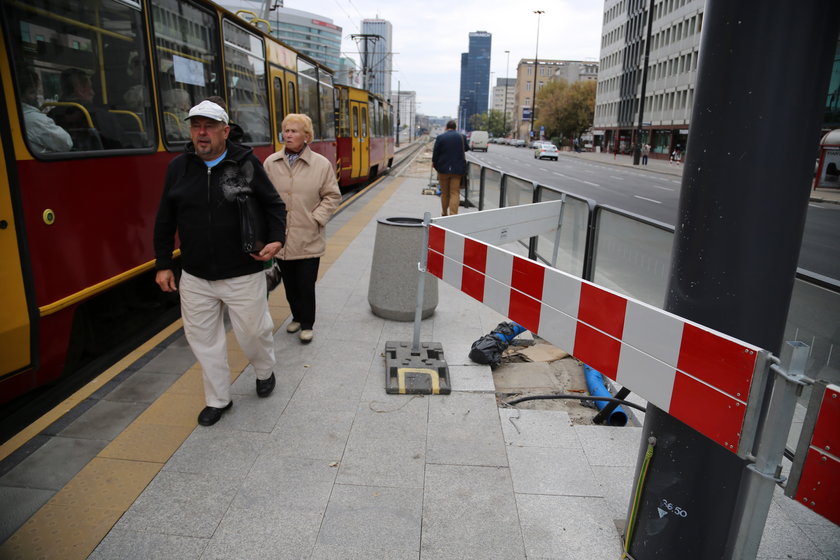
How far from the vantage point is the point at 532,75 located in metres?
156

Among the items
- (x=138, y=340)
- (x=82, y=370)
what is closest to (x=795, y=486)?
(x=82, y=370)

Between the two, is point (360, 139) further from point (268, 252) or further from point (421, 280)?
point (268, 252)

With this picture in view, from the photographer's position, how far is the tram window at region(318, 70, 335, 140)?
48.4 ft

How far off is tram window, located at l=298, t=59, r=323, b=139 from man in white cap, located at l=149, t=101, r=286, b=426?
8724 mm

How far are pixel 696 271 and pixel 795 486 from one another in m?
0.80

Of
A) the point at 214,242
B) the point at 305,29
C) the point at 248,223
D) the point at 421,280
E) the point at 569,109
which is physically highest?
the point at 305,29

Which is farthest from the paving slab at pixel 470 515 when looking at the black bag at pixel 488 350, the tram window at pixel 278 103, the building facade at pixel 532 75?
the building facade at pixel 532 75

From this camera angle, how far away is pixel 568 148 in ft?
322

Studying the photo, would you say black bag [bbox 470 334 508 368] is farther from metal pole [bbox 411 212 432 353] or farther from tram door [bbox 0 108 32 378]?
tram door [bbox 0 108 32 378]

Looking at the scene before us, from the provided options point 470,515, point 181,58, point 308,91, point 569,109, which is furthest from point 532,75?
point 470,515

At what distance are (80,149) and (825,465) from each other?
437 cm

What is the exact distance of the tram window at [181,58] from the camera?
5.40m

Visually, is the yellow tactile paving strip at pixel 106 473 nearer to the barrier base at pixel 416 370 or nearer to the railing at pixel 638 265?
the barrier base at pixel 416 370

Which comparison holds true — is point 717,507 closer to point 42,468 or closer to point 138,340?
point 42,468
